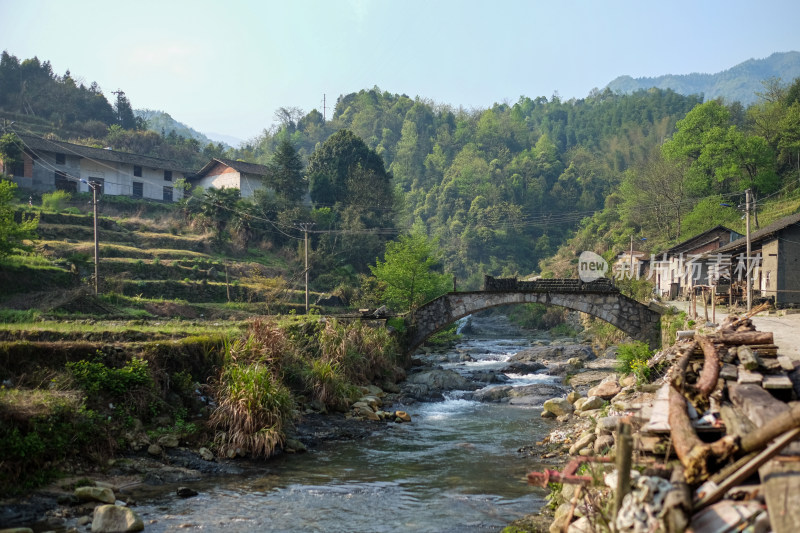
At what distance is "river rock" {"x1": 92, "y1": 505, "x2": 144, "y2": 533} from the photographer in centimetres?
1110

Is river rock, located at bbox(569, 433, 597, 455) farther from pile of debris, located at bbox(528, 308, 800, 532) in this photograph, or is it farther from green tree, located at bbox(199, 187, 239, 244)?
green tree, located at bbox(199, 187, 239, 244)

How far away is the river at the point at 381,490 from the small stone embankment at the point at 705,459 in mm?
1791

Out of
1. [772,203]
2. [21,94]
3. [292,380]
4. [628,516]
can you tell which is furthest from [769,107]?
[21,94]

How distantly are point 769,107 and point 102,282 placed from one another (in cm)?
6489

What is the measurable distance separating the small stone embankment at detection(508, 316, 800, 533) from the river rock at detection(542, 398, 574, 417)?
27.8ft

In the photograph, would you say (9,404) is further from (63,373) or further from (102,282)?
(102,282)

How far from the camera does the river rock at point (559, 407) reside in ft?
73.3

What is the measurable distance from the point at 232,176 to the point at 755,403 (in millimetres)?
53621

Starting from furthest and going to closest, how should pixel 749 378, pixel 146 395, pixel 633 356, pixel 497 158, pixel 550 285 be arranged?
pixel 497 158, pixel 550 285, pixel 633 356, pixel 146 395, pixel 749 378

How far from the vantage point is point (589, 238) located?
74.6m

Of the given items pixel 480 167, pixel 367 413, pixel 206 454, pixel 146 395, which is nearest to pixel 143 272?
pixel 367 413

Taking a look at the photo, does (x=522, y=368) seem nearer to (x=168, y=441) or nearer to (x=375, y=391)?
(x=375, y=391)

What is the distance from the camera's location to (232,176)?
58.0 m

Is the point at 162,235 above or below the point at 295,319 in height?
above
